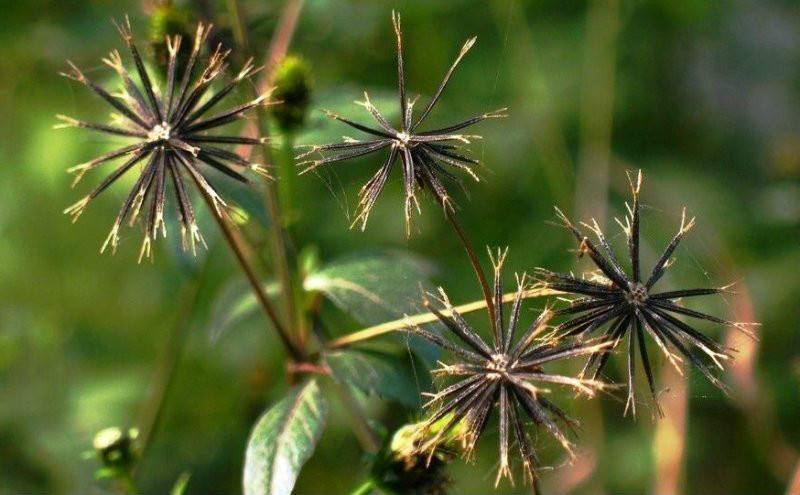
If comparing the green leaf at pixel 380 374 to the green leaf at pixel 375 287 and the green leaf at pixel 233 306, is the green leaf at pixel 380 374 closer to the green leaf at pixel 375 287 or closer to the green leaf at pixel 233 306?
the green leaf at pixel 375 287

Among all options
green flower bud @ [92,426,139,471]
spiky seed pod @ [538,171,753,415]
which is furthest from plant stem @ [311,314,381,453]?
spiky seed pod @ [538,171,753,415]

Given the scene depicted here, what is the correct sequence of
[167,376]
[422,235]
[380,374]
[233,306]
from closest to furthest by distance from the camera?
1. [380,374]
2. [233,306]
3. [167,376]
4. [422,235]

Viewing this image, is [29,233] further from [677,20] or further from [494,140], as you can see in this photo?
[677,20]

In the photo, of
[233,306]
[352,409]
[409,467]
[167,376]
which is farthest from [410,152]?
[167,376]

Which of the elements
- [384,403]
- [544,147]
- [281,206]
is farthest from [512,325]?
[544,147]

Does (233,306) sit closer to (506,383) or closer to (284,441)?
(284,441)
